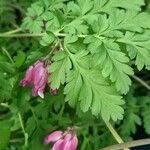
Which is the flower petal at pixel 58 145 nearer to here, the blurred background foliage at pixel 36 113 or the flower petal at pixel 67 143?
the flower petal at pixel 67 143

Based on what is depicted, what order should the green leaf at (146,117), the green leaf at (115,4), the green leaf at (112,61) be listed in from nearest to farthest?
the green leaf at (112,61) → the green leaf at (115,4) → the green leaf at (146,117)

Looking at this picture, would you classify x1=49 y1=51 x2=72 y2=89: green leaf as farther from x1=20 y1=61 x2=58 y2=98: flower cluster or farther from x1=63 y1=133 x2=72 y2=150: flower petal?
x1=63 y1=133 x2=72 y2=150: flower petal

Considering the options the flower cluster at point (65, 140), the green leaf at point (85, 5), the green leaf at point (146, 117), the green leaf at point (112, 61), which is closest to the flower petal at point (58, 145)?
the flower cluster at point (65, 140)

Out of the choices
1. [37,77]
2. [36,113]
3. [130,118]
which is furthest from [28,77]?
[130,118]

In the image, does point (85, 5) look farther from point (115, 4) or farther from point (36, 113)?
point (36, 113)

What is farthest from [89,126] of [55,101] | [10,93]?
[10,93]
